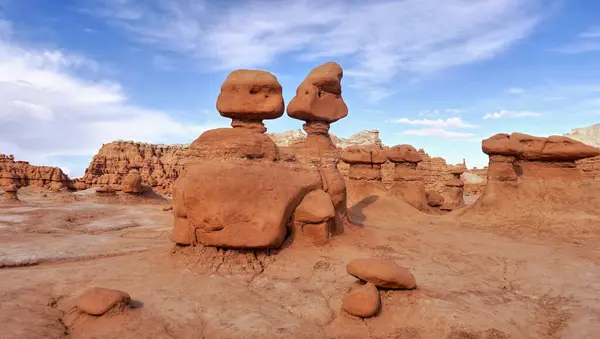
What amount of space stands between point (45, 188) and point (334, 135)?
28.8 metres

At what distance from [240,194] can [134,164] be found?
3922 cm

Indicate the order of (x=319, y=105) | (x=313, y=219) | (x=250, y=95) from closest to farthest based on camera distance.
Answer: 1. (x=313, y=219)
2. (x=250, y=95)
3. (x=319, y=105)

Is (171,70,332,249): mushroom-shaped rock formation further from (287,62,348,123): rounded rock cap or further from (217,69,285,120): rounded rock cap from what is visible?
(287,62,348,123): rounded rock cap

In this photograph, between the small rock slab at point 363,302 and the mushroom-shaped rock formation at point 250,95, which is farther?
the mushroom-shaped rock formation at point 250,95

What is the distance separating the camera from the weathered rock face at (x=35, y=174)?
106ft

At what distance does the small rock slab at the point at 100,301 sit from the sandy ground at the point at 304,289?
0.36 ft

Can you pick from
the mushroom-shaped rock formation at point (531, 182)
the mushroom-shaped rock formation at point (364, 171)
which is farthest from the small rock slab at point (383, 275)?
the mushroom-shaped rock formation at point (364, 171)

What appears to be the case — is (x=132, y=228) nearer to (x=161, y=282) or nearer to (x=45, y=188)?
(x=161, y=282)

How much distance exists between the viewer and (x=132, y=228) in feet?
39.7

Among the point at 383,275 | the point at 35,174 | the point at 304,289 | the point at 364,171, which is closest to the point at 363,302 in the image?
the point at 383,275

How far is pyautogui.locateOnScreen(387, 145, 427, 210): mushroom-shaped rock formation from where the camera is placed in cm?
1644

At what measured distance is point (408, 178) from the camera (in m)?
16.6

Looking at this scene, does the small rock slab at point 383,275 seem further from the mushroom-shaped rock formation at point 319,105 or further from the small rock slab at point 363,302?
the mushroom-shaped rock formation at point 319,105

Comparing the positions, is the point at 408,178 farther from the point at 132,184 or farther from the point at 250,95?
the point at 132,184
